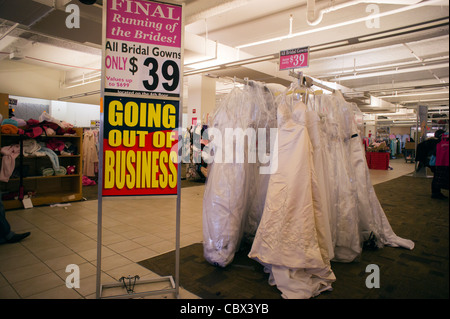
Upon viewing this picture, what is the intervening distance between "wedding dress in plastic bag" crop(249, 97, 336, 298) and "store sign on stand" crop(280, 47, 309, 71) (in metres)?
3.96

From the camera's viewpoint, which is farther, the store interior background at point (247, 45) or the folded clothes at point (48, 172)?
the folded clothes at point (48, 172)

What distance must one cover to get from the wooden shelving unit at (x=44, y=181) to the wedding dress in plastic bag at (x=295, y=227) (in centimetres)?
425

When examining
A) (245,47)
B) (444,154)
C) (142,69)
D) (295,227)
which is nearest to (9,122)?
(142,69)

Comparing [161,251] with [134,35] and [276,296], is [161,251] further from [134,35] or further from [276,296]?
[134,35]

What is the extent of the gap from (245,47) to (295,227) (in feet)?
22.4

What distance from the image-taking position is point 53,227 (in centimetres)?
361

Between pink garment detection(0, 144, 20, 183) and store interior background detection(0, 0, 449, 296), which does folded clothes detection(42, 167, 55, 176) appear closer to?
pink garment detection(0, 144, 20, 183)

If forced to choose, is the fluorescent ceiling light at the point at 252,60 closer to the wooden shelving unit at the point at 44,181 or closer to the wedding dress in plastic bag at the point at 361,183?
the wedding dress in plastic bag at the point at 361,183

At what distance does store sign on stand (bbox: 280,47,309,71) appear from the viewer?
567cm

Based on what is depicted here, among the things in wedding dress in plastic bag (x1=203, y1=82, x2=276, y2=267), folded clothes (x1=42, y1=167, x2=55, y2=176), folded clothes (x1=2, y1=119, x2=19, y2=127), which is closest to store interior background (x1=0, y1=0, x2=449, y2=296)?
wedding dress in plastic bag (x1=203, y1=82, x2=276, y2=267)

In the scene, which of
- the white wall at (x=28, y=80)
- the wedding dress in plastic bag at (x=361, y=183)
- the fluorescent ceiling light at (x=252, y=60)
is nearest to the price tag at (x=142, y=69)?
the wedding dress in plastic bag at (x=361, y=183)

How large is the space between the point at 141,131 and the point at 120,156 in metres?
0.23

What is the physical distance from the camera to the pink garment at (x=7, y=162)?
14.1 ft
